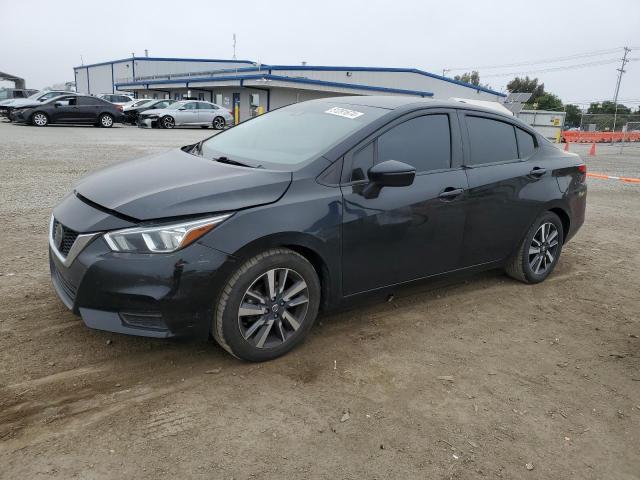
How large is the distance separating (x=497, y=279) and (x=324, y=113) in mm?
2412

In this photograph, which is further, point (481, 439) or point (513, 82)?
point (513, 82)

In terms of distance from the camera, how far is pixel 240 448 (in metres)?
2.49

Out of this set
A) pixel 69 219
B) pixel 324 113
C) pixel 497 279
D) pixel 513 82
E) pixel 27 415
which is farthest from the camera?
pixel 513 82

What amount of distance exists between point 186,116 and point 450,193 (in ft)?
84.5

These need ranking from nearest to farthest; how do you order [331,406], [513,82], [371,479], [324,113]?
[371,479] → [331,406] → [324,113] → [513,82]

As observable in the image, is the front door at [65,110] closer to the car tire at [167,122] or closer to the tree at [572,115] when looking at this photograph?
the car tire at [167,122]

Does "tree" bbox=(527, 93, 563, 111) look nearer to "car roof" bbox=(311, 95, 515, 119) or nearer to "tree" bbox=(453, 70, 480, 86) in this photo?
"tree" bbox=(453, 70, 480, 86)

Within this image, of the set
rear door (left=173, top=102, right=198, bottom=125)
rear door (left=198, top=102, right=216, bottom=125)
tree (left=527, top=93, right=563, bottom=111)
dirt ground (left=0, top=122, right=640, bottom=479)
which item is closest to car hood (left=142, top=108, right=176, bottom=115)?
rear door (left=173, top=102, right=198, bottom=125)

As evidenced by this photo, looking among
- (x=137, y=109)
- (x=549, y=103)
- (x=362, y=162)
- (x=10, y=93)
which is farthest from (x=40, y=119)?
(x=549, y=103)

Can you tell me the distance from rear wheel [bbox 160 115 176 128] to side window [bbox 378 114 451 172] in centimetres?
2512

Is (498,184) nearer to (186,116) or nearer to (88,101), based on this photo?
(88,101)

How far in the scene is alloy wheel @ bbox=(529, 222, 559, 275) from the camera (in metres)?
4.85

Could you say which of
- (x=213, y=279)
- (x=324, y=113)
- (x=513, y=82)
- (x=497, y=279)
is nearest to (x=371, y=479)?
(x=213, y=279)

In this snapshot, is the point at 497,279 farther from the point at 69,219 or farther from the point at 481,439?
the point at 69,219
